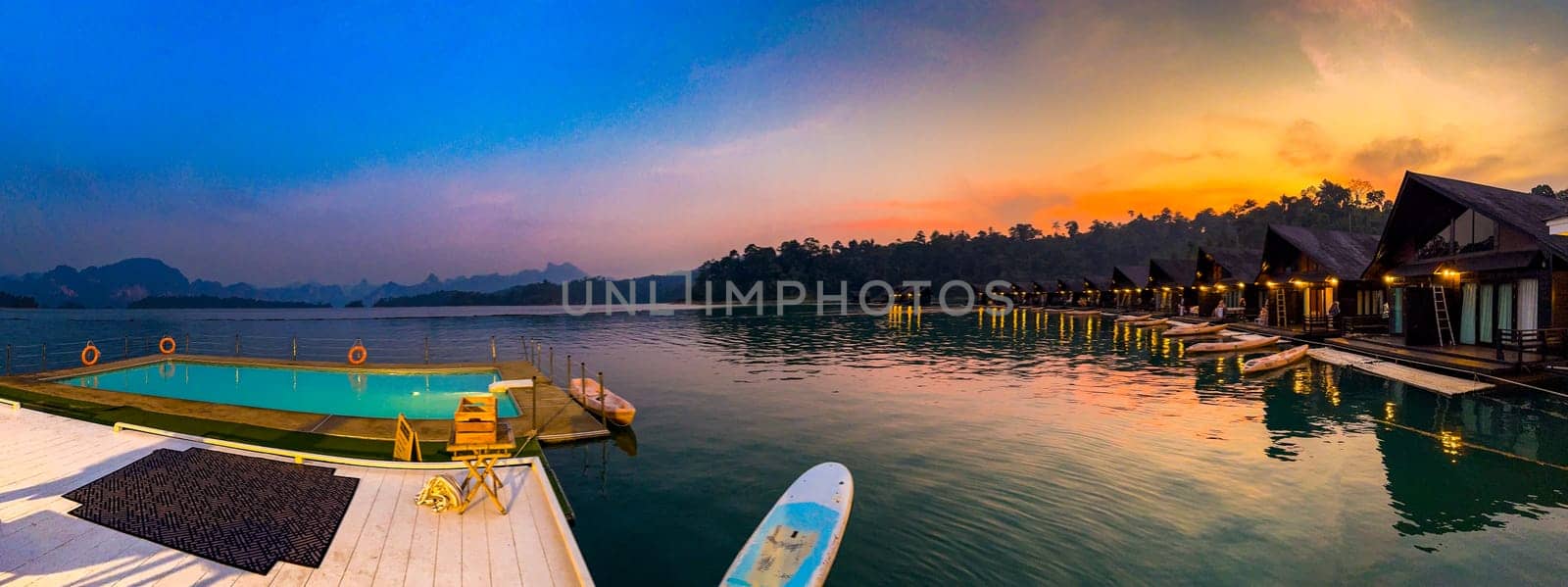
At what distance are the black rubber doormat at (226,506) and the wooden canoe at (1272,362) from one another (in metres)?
27.8

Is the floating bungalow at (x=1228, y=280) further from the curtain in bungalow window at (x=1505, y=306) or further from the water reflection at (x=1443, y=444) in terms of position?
the water reflection at (x=1443, y=444)

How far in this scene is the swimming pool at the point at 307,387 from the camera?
732 inches

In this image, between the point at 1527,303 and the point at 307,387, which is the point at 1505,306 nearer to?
the point at 1527,303

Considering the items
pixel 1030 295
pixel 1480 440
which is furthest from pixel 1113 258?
pixel 1480 440

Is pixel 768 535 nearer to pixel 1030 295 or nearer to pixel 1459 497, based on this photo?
pixel 1459 497

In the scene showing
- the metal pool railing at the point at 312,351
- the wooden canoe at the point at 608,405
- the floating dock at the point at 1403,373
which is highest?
the floating dock at the point at 1403,373

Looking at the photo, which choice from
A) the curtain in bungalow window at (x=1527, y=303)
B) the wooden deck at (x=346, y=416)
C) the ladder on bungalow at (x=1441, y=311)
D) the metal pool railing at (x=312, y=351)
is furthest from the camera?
the metal pool railing at (x=312, y=351)

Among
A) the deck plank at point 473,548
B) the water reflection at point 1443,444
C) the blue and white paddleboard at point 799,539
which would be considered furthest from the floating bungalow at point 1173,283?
the deck plank at point 473,548

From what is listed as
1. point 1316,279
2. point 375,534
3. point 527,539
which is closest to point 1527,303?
point 1316,279

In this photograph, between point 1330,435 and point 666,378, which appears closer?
point 1330,435

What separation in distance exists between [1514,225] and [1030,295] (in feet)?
258

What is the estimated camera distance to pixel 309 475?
8.59 m

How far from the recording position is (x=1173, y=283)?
2140 inches

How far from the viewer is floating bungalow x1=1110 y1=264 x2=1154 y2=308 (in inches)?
2435
